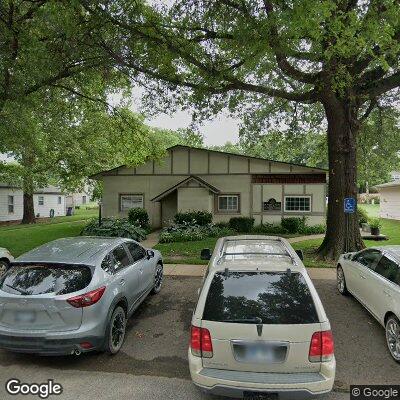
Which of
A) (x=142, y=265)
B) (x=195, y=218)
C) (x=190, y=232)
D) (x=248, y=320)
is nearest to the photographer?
(x=248, y=320)

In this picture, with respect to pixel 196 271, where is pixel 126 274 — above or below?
above

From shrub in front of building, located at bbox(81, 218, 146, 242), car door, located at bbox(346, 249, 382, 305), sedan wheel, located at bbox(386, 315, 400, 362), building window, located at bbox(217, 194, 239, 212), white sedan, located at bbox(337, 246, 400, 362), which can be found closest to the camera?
sedan wheel, located at bbox(386, 315, 400, 362)

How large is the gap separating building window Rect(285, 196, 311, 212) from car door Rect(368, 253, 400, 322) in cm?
1395

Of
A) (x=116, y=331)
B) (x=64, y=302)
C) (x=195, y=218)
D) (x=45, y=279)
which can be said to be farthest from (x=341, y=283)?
(x=195, y=218)

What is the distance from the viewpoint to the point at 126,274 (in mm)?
5906

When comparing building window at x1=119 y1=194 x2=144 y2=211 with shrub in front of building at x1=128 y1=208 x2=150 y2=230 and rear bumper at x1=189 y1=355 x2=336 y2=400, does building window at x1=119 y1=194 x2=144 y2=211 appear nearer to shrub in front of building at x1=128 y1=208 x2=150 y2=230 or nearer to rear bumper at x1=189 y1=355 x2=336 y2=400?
shrub in front of building at x1=128 y1=208 x2=150 y2=230

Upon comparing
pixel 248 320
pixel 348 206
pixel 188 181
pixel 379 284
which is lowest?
pixel 379 284

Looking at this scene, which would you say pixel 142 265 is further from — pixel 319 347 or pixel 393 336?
pixel 393 336

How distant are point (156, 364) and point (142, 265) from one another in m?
2.27

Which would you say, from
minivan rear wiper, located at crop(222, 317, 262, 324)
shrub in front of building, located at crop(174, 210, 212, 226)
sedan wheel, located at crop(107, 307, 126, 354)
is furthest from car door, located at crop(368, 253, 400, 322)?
shrub in front of building, located at crop(174, 210, 212, 226)

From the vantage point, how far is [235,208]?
2052 cm

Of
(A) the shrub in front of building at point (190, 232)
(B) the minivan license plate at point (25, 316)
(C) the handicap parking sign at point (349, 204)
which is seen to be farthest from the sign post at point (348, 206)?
(B) the minivan license plate at point (25, 316)

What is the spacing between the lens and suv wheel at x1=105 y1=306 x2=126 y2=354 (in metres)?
4.96

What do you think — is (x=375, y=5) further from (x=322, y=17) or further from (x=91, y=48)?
(x=91, y=48)
